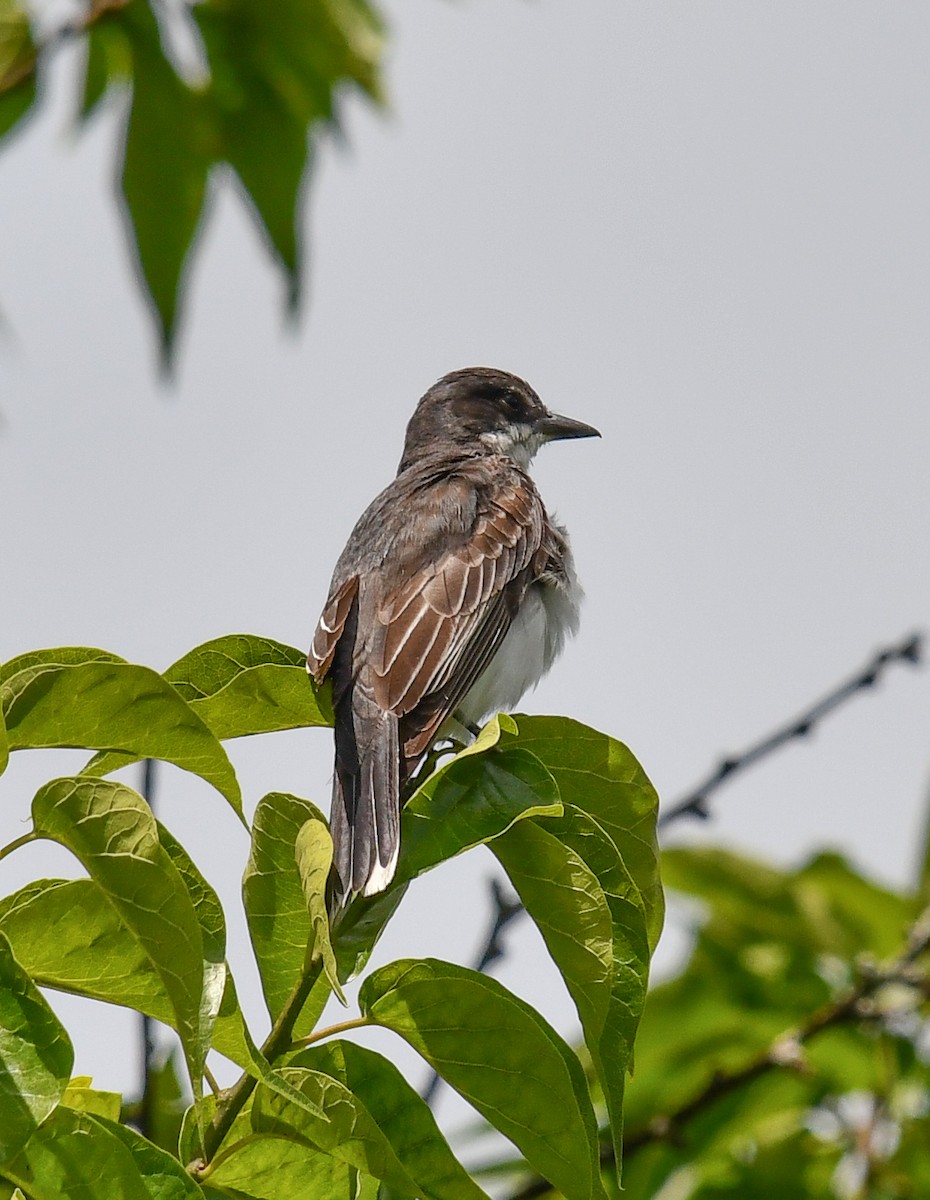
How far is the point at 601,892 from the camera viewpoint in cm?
230

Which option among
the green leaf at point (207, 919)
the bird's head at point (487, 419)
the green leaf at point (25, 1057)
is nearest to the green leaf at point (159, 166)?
the green leaf at point (207, 919)

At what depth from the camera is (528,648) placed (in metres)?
5.38

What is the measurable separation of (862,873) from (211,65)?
270 centimetres

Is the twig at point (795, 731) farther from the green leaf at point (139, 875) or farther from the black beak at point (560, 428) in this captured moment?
the black beak at point (560, 428)

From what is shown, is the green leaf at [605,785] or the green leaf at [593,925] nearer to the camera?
the green leaf at [593,925]

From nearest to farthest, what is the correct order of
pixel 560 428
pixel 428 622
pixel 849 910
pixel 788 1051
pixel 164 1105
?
pixel 164 1105 < pixel 788 1051 < pixel 849 910 < pixel 428 622 < pixel 560 428

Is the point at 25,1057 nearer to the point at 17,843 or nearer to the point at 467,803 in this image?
the point at 17,843

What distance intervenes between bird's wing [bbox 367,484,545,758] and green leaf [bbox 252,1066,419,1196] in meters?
1.90

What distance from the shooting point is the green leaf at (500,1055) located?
2.23 m

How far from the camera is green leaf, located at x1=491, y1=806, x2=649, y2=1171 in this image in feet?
7.55

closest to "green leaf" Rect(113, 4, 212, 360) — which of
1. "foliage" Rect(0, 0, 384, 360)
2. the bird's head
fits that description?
"foliage" Rect(0, 0, 384, 360)

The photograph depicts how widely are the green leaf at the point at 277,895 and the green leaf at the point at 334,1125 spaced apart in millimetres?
208

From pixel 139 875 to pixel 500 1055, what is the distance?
57 centimetres

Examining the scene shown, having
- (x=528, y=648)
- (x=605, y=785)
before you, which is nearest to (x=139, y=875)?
(x=605, y=785)
